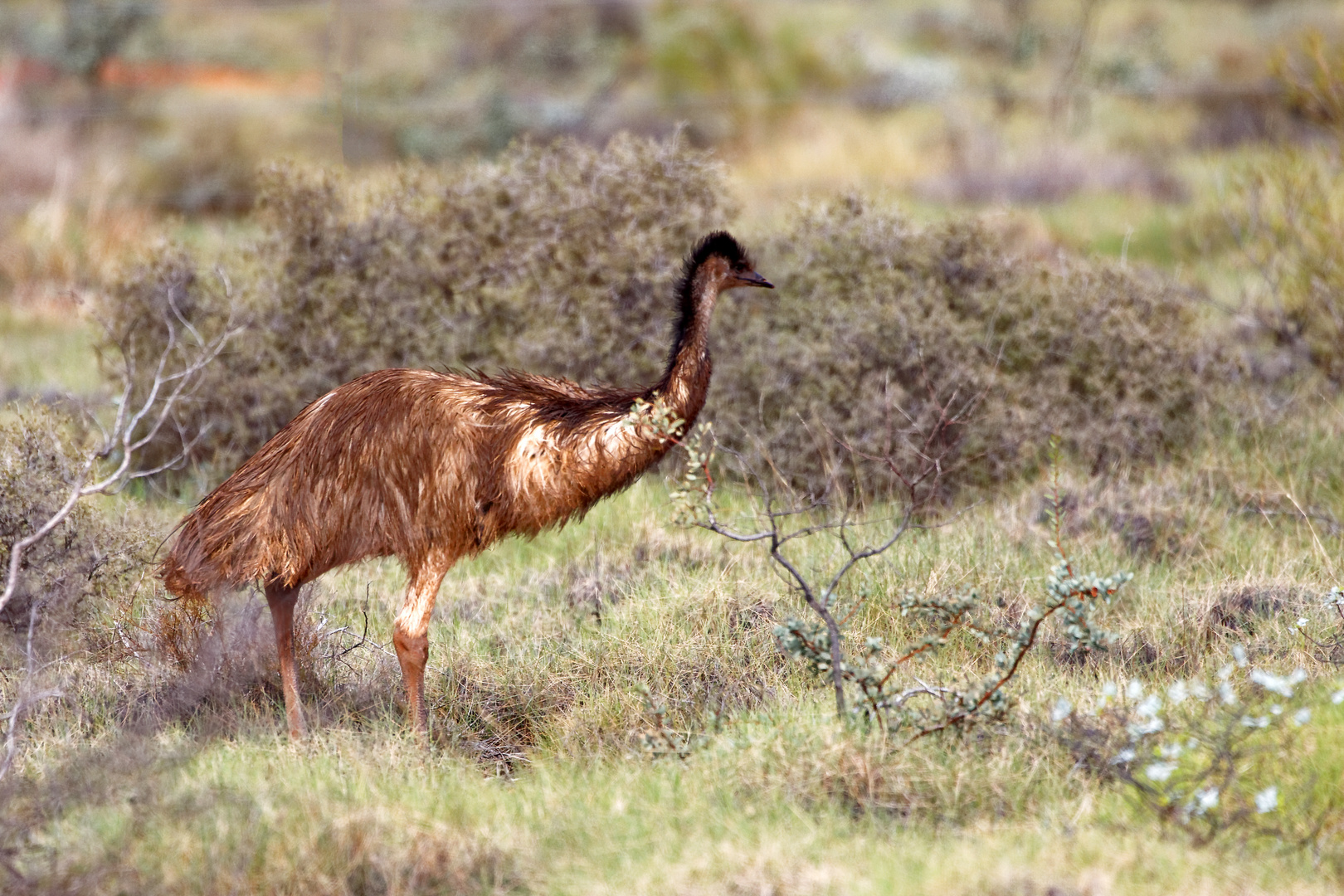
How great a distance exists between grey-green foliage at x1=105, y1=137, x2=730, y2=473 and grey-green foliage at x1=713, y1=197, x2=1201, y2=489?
582 millimetres

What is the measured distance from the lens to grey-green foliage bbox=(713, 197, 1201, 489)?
26.7 ft

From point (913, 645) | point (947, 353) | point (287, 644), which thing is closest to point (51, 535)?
point (287, 644)

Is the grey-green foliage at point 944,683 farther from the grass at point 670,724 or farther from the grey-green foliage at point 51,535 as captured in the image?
the grey-green foliage at point 51,535

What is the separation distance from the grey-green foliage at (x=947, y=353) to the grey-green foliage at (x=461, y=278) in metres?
0.58

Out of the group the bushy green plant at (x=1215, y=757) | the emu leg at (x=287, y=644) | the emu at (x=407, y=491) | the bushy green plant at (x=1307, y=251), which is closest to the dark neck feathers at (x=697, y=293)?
the emu at (x=407, y=491)

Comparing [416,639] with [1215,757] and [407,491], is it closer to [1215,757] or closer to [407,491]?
[407,491]

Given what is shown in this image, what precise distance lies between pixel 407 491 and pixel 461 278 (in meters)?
3.46

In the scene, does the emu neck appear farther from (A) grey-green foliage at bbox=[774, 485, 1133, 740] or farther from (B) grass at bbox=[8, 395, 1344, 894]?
(B) grass at bbox=[8, 395, 1344, 894]

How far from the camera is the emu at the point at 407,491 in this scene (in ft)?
17.5

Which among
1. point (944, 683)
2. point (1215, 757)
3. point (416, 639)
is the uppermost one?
point (416, 639)

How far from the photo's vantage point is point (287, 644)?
17.9ft

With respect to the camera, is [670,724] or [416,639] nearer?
[416,639]

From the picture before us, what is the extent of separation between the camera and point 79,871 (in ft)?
14.0

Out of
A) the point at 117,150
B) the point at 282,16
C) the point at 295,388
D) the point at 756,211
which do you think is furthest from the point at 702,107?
the point at 282,16
